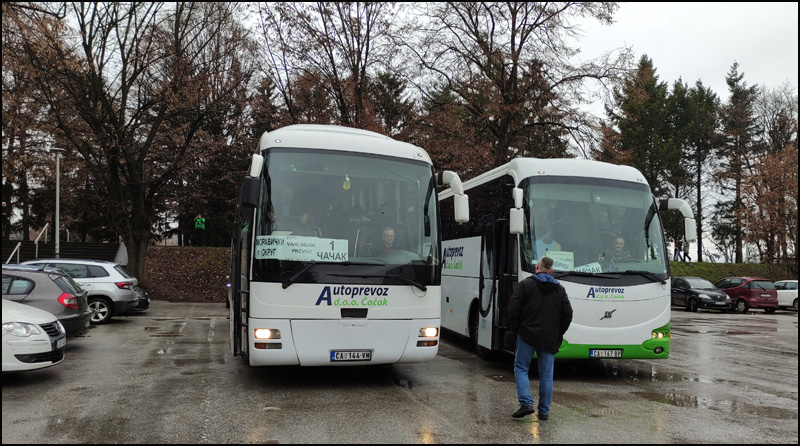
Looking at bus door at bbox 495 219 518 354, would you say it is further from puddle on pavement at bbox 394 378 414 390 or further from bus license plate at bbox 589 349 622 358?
puddle on pavement at bbox 394 378 414 390

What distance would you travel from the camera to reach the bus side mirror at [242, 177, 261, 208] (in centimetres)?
796

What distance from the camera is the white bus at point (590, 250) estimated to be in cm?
945

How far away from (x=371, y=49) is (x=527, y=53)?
592 cm

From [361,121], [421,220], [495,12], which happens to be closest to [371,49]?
[361,121]

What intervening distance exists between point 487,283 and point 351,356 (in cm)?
377

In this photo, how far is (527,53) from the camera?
84.0ft

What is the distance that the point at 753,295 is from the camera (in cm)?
2986

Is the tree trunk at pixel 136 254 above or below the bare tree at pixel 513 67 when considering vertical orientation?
below

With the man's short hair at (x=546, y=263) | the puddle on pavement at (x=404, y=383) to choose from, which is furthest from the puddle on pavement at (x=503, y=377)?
the man's short hair at (x=546, y=263)

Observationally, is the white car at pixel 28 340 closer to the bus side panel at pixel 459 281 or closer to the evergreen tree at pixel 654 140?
the bus side panel at pixel 459 281

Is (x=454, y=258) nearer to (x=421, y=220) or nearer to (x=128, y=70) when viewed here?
(x=421, y=220)

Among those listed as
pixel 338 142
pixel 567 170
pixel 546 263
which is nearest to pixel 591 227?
pixel 567 170

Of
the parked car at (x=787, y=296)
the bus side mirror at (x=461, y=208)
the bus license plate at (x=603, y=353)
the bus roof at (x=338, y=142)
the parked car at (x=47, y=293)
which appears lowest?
the parked car at (x=787, y=296)

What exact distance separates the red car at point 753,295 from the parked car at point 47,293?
2759 centimetres
